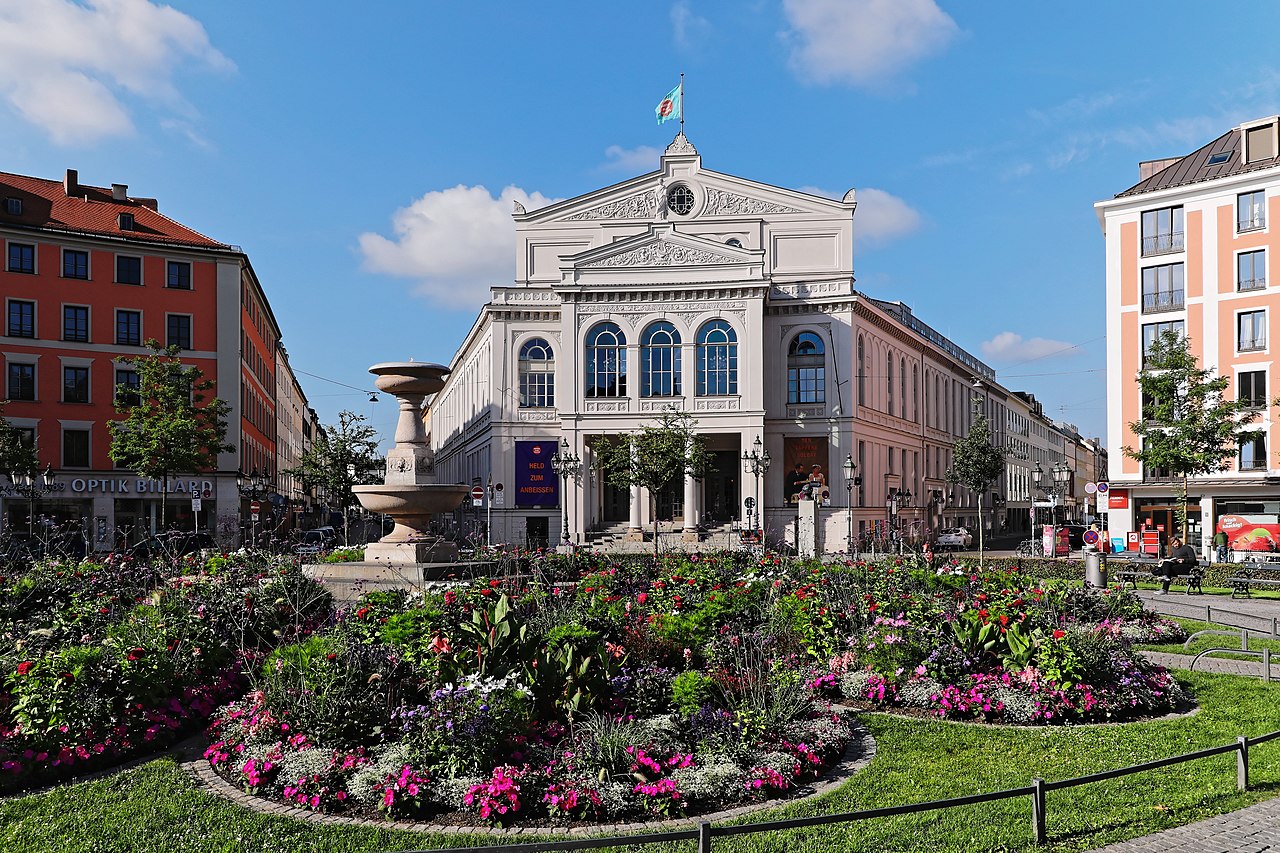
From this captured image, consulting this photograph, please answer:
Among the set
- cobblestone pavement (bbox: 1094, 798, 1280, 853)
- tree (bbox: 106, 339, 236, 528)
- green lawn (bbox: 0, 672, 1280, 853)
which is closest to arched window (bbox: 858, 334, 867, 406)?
tree (bbox: 106, 339, 236, 528)

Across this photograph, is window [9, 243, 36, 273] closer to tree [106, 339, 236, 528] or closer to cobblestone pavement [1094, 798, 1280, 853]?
tree [106, 339, 236, 528]

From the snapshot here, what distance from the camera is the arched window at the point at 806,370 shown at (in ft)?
177

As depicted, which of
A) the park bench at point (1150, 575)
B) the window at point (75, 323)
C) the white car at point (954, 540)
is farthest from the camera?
the white car at point (954, 540)

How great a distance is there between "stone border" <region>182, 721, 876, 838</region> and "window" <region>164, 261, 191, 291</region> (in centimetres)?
4566

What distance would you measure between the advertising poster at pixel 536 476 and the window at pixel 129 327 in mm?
19552

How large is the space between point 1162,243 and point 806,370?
60.5 ft

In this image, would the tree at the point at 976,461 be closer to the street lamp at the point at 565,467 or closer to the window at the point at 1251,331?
the window at the point at 1251,331

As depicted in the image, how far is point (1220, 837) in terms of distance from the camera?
7047 mm

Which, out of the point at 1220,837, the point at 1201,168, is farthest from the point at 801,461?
the point at 1220,837

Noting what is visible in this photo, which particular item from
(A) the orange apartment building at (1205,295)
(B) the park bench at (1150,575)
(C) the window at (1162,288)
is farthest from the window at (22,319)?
(C) the window at (1162,288)

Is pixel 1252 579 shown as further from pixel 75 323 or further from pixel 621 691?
pixel 75 323

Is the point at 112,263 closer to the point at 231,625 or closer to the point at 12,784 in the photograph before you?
the point at 231,625

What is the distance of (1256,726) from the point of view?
33.2 feet

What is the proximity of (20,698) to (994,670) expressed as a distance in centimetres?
978
